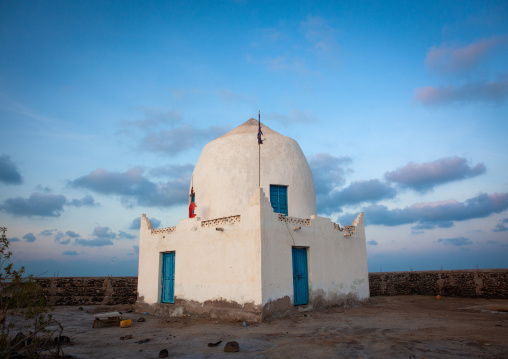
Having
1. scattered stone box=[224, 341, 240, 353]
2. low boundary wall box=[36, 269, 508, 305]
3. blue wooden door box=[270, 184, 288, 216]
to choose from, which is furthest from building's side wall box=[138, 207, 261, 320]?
low boundary wall box=[36, 269, 508, 305]

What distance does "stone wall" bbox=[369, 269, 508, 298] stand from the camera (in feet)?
48.5

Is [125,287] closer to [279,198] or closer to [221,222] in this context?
[221,222]

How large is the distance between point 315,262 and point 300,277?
84 cm

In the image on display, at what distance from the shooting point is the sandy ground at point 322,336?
21.3 feet

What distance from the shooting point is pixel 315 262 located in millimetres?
11648

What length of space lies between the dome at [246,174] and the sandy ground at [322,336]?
4.01 meters

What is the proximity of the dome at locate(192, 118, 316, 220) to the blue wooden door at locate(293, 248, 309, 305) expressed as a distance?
72.3 inches

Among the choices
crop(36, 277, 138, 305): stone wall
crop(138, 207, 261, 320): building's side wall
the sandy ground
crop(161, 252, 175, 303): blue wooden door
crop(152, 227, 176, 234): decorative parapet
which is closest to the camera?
the sandy ground

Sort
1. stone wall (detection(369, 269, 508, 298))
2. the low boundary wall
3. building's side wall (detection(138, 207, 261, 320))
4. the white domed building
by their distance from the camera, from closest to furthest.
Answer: building's side wall (detection(138, 207, 261, 320))
the white domed building
stone wall (detection(369, 269, 508, 298))
the low boundary wall

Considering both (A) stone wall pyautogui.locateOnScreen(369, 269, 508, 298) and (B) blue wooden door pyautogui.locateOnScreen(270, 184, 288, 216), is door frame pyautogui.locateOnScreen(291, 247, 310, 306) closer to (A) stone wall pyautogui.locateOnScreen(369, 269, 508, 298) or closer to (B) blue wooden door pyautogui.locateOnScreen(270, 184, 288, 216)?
(B) blue wooden door pyautogui.locateOnScreen(270, 184, 288, 216)

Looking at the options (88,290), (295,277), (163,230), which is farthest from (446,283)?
(88,290)

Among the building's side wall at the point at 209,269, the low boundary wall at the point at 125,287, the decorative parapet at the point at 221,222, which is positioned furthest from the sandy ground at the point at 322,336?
the low boundary wall at the point at 125,287

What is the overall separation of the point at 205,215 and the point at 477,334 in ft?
29.9

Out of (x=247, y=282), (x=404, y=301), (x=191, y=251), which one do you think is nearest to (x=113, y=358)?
(x=247, y=282)
